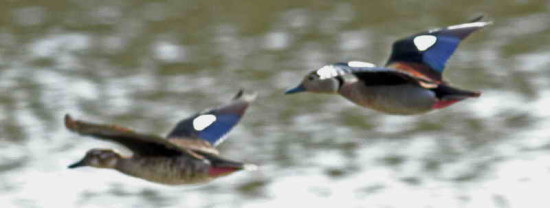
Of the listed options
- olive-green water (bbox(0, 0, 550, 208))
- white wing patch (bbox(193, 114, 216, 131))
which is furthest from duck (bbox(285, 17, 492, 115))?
olive-green water (bbox(0, 0, 550, 208))

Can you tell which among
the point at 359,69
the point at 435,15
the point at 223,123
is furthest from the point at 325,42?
the point at 359,69

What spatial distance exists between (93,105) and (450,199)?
3.57 meters

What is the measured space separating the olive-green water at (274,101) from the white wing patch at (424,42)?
2.94 m

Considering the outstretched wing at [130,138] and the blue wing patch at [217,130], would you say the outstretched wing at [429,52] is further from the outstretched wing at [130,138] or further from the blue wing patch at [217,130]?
the outstretched wing at [130,138]

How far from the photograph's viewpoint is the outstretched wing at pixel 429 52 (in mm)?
11188

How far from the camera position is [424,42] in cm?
1130

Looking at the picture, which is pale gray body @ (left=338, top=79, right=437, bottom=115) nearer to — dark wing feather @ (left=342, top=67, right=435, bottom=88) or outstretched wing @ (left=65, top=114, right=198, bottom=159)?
dark wing feather @ (left=342, top=67, right=435, bottom=88)

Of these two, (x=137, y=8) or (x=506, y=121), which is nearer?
(x=506, y=121)

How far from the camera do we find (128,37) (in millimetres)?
17953

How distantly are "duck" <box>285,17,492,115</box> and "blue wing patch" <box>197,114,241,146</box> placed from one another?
40cm

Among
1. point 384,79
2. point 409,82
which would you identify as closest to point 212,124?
point 384,79

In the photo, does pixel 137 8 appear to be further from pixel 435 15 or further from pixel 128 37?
pixel 435 15

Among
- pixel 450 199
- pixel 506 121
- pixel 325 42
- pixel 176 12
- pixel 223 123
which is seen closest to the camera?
pixel 223 123

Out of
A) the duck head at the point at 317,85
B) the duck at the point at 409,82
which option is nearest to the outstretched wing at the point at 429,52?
the duck at the point at 409,82
